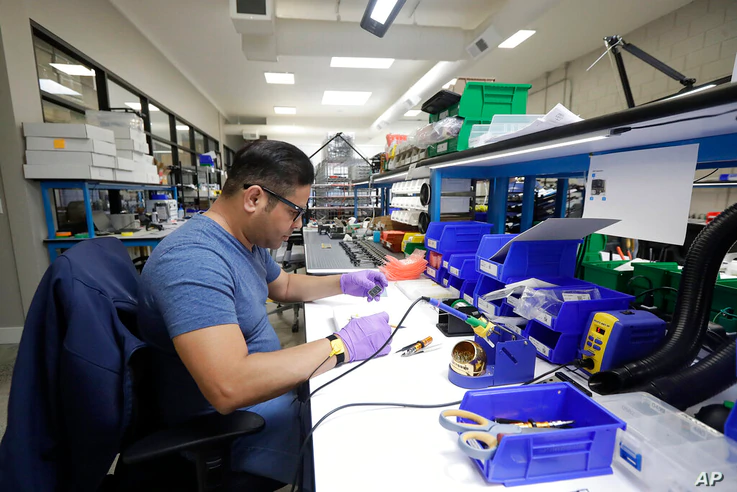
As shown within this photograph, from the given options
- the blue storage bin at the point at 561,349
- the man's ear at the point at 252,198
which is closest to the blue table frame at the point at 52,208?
the man's ear at the point at 252,198

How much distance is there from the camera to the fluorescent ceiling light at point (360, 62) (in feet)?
17.1

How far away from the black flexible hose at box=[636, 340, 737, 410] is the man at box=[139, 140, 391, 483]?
695 millimetres

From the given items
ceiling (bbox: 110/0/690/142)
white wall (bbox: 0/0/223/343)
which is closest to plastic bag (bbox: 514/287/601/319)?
ceiling (bbox: 110/0/690/142)

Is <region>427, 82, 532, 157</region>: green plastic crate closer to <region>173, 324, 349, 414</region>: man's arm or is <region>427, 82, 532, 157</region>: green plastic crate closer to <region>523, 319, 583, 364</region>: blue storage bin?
<region>523, 319, 583, 364</region>: blue storage bin

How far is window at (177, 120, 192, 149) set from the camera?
6.43 m

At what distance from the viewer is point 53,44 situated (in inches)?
120

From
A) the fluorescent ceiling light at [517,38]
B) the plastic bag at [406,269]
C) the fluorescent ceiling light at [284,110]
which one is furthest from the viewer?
the fluorescent ceiling light at [284,110]

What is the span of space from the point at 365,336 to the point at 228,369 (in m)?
0.42

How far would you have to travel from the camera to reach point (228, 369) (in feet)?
2.44

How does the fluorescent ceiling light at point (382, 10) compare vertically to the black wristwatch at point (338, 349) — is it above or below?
above

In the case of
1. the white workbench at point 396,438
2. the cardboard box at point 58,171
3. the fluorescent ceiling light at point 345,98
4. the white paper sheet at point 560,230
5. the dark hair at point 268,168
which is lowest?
the white workbench at point 396,438

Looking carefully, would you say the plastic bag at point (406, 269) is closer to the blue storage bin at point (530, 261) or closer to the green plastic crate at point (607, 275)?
the blue storage bin at point (530, 261)

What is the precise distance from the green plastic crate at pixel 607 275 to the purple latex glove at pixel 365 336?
0.91 metres

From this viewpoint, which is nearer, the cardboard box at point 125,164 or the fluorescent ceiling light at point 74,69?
the cardboard box at point 125,164
